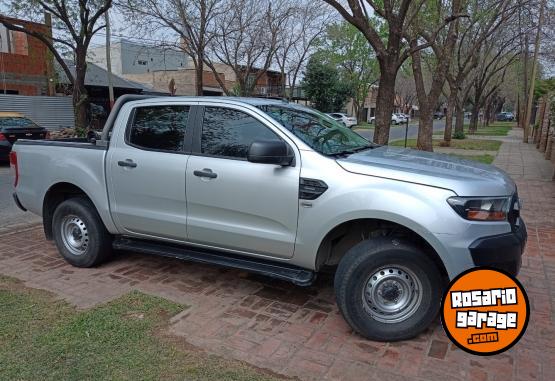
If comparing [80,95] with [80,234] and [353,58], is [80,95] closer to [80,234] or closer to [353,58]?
[80,234]

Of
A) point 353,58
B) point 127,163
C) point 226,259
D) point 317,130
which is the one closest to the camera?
point 226,259

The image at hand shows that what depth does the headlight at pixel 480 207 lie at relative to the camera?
310cm

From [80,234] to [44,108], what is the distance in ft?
67.3

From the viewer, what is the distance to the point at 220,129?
4.07m

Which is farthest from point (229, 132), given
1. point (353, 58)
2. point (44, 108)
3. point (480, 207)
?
point (353, 58)

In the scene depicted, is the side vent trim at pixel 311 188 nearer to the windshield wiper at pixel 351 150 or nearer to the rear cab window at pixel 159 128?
the windshield wiper at pixel 351 150

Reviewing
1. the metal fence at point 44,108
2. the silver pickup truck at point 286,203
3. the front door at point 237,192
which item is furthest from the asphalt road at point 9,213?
the metal fence at point 44,108

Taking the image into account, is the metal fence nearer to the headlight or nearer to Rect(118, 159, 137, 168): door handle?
Rect(118, 159, 137, 168): door handle

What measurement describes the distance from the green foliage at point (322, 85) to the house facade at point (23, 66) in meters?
24.6

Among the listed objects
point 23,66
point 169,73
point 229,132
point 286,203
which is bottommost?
point 286,203

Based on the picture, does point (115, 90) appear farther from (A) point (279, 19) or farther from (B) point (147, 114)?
(B) point (147, 114)

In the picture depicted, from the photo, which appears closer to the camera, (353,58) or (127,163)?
(127,163)

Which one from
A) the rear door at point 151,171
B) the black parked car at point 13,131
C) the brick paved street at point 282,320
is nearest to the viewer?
the brick paved street at point 282,320

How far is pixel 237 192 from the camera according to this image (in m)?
3.78
